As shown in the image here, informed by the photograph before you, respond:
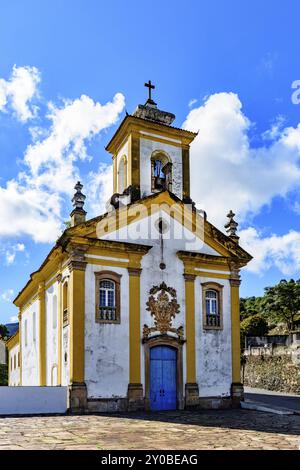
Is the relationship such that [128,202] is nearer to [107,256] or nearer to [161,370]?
[107,256]

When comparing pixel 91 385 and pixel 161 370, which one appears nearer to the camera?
pixel 91 385

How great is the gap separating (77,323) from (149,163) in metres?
8.26

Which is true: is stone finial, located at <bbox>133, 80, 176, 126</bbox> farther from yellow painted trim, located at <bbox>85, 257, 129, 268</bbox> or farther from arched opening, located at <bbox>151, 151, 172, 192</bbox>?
yellow painted trim, located at <bbox>85, 257, 129, 268</bbox>

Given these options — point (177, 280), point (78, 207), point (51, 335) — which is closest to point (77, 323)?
point (51, 335)

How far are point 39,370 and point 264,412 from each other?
399 inches

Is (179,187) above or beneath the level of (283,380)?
above

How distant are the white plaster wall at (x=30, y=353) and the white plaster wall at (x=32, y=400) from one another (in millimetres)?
6292

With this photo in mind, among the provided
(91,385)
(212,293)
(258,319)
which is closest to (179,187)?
(212,293)

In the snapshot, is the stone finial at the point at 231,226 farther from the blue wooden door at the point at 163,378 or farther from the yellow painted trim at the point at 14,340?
the yellow painted trim at the point at 14,340

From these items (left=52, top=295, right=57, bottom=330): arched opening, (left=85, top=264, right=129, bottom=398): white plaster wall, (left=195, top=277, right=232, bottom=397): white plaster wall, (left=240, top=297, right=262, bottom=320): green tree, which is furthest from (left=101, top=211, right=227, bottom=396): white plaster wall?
(left=240, top=297, right=262, bottom=320): green tree

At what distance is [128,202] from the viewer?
22062mm

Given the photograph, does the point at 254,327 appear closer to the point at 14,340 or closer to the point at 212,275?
the point at 14,340

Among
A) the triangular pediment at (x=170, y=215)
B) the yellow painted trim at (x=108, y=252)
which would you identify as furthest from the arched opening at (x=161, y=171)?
the yellow painted trim at (x=108, y=252)

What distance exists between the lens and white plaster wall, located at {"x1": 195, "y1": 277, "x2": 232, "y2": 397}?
20.8 m
